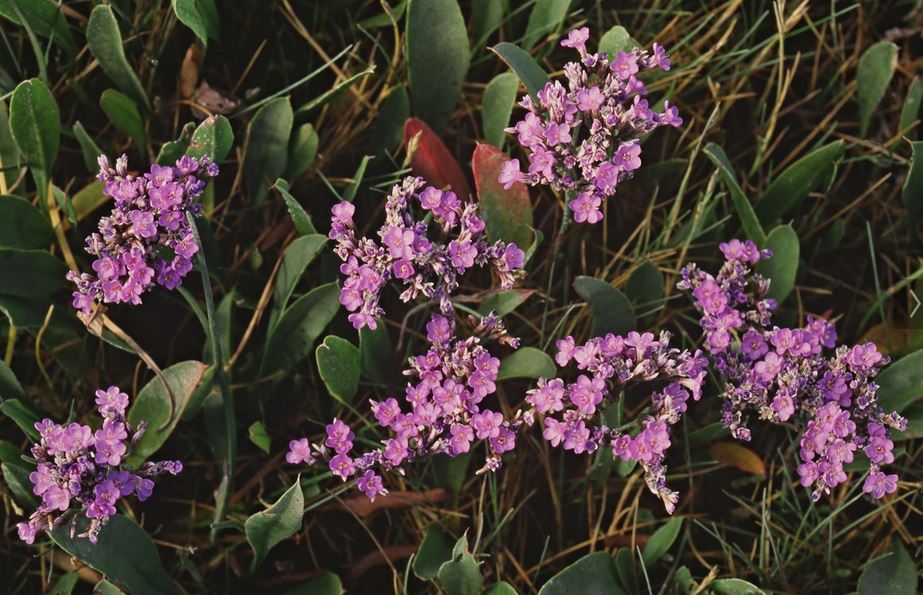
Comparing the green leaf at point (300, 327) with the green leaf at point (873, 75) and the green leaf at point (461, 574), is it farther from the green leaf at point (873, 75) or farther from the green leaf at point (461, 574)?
the green leaf at point (873, 75)

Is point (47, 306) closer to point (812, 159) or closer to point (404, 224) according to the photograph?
point (404, 224)

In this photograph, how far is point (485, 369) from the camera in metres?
2.52

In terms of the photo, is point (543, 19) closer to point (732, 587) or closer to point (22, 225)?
point (22, 225)

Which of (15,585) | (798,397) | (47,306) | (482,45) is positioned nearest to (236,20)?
(482,45)

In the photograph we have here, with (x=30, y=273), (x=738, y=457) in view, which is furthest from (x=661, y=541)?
(x=30, y=273)

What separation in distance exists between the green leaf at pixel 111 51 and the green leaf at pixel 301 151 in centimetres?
45

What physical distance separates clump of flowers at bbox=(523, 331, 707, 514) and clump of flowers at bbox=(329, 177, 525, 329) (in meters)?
0.30

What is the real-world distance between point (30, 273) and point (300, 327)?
2.42 ft

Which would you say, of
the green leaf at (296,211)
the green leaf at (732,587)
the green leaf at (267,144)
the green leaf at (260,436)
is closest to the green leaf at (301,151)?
the green leaf at (267,144)

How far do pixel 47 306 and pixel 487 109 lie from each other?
1409 millimetres

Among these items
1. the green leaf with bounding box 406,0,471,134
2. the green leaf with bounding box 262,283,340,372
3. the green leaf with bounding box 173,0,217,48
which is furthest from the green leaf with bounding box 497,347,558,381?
the green leaf with bounding box 173,0,217,48

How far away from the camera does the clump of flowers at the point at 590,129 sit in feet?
7.98

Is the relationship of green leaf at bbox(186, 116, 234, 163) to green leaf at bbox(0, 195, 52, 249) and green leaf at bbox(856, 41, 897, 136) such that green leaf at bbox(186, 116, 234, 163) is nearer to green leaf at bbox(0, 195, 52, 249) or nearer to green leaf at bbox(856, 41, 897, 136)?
green leaf at bbox(0, 195, 52, 249)

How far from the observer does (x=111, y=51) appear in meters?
2.82
